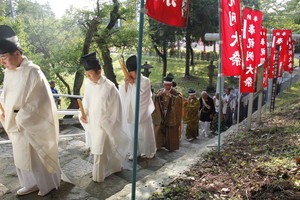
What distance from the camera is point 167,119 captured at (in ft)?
21.6

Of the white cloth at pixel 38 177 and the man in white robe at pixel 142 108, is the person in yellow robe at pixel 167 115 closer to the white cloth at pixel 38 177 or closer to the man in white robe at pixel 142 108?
the man in white robe at pixel 142 108

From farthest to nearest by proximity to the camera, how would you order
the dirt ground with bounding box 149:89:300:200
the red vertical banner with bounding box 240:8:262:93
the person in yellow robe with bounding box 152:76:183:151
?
1. the person in yellow robe with bounding box 152:76:183:151
2. the red vertical banner with bounding box 240:8:262:93
3. the dirt ground with bounding box 149:89:300:200

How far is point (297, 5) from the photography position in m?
13.5

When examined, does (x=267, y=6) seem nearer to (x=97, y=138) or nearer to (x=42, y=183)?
(x=97, y=138)

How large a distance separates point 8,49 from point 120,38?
7677mm

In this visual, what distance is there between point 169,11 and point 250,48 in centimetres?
399

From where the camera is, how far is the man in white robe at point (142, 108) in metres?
5.60

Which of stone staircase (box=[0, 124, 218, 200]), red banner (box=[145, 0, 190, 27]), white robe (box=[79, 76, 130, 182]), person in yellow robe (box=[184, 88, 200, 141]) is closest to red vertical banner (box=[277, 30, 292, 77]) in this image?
person in yellow robe (box=[184, 88, 200, 141])

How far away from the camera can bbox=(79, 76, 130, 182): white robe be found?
14.8 feet

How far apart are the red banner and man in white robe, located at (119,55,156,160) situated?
235 cm

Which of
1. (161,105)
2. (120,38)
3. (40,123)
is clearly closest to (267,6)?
(120,38)

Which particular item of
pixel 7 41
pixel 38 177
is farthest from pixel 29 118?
pixel 7 41

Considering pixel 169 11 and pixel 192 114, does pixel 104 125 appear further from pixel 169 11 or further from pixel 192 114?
pixel 192 114

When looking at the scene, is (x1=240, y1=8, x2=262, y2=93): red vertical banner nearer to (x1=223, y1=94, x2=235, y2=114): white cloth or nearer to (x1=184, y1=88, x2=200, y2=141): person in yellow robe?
(x1=184, y1=88, x2=200, y2=141): person in yellow robe
